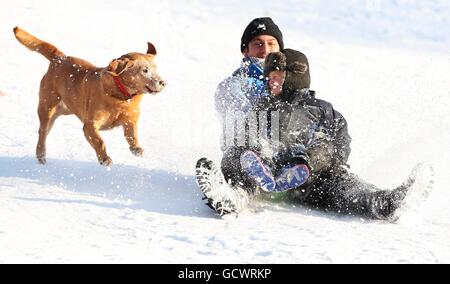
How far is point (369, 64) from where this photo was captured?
35.4 ft

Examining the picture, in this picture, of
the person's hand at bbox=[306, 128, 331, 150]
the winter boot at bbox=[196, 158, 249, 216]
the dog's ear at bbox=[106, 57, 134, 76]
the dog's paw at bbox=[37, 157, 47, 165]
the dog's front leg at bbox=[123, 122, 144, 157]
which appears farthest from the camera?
the dog's paw at bbox=[37, 157, 47, 165]

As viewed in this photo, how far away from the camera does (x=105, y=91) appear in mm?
4582

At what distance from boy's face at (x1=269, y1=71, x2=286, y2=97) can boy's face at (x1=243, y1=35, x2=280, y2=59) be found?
0.67 meters

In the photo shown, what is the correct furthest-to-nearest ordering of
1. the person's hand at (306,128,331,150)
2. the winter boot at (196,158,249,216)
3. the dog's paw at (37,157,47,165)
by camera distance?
the dog's paw at (37,157,47,165) < the person's hand at (306,128,331,150) < the winter boot at (196,158,249,216)

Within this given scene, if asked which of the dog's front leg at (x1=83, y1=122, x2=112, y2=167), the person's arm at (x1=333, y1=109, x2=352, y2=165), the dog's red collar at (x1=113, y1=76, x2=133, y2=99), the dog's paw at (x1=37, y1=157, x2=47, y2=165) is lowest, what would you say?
the dog's paw at (x1=37, y1=157, x2=47, y2=165)

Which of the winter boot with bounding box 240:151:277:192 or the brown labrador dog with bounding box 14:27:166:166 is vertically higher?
the brown labrador dog with bounding box 14:27:166:166

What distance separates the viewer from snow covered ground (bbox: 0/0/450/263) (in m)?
3.11

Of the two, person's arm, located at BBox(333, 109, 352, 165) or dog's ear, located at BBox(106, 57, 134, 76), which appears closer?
person's arm, located at BBox(333, 109, 352, 165)

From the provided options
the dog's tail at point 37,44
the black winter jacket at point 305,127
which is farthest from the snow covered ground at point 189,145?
the dog's tail at point 37,44

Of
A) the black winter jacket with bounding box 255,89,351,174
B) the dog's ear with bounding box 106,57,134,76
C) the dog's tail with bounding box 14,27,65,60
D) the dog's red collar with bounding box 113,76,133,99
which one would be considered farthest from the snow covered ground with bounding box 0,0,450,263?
the dog's tail with bounding box 14,27,65,60

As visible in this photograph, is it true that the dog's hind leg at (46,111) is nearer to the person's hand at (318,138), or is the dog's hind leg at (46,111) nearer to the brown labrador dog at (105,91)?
the brown labrador dog at (105,91)

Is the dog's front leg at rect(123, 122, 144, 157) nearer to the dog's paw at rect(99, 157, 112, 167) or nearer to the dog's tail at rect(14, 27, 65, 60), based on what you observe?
the dog's paw at rect(99, 157, 112, 167)

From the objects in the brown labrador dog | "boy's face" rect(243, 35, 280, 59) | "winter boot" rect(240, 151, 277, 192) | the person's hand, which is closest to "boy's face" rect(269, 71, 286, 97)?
the person's hand

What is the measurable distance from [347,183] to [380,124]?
10.4 feet
